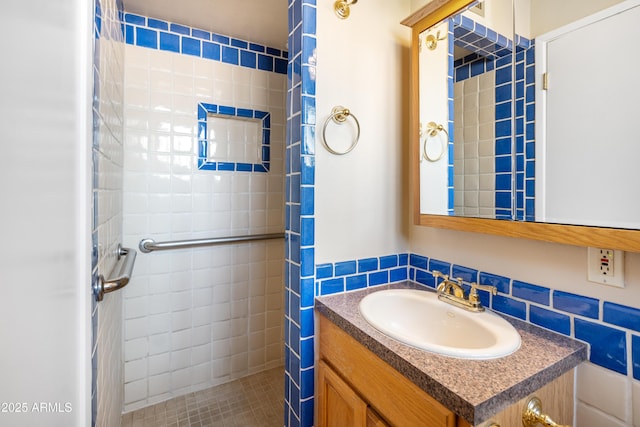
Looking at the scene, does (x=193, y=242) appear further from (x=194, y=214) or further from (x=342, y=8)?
(x=342, y=8)

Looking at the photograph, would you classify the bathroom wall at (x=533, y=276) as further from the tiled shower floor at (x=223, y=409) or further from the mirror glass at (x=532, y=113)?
the tiled shower floor at (x=223, y=409)

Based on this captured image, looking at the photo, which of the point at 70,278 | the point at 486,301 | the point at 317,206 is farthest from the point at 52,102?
the point at 486,301

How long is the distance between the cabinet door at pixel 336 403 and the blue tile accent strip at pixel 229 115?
128 centimetres

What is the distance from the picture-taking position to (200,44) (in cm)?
171

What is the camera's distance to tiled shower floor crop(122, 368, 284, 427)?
1539 millimetres

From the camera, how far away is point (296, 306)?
1.11m

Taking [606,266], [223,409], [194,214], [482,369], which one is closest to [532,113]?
[606,266]

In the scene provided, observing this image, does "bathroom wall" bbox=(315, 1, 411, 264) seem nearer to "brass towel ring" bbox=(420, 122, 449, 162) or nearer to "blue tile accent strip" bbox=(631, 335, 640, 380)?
"brass towel ring" bbox=(420, 122, 449, 162)

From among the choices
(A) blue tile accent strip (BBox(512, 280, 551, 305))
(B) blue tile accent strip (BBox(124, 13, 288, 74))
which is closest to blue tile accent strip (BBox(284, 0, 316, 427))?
(A) blue tile accent strip (BBox(512, 280, 551, 305))

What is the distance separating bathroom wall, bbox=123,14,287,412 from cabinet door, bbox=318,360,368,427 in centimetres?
101

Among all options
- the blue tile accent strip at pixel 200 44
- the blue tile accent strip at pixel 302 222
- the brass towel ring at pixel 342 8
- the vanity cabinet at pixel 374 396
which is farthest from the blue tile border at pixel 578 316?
the blue tile accent strip at pixel 200 44

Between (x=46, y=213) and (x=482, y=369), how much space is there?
2.90ft

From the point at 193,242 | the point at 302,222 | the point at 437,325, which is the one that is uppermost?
the point at 302,222

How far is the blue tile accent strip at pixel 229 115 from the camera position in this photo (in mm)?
1733
